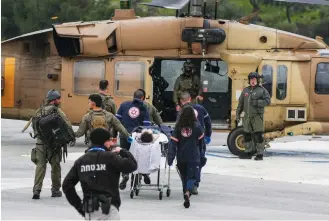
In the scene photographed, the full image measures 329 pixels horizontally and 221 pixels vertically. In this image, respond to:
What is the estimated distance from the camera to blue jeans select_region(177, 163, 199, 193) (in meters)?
14.7

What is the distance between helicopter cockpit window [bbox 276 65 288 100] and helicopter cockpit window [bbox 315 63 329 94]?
68cm

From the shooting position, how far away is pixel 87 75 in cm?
2345

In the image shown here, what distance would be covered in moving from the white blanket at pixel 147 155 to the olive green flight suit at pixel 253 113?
20.3ft

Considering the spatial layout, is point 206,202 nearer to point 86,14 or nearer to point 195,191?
point 195,191

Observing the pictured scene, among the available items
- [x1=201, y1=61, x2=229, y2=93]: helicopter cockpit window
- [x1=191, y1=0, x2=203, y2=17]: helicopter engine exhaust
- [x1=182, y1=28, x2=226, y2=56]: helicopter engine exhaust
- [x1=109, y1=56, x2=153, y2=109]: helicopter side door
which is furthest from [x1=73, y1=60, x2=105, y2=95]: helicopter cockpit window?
[x1=201, y1=61, x2=229, y2=93]: helicopter cockpit window

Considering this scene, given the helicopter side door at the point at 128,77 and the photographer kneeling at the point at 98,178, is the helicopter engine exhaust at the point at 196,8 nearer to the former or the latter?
the helicopter side door at the point at 128,77

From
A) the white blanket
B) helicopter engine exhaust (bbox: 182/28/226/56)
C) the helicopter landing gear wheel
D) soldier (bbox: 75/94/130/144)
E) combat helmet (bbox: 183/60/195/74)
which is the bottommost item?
the helicopter landing gear wheel

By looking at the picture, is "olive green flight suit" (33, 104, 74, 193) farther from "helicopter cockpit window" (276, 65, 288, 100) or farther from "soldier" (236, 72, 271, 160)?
"helicopter cockpit window" (276, 65, 288, 100)

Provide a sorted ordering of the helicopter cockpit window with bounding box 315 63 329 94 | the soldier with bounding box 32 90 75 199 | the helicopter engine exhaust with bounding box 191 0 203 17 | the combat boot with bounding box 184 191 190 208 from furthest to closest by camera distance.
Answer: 1. the helicopter engine exhaust with bounding box 191 0 203 17
2. the helicopter cockpit window with bounding box 315 63 329 94
3. the soldier with bounding box 32 90 75 199
4. the combat boot with bounding box 184 191 190 208

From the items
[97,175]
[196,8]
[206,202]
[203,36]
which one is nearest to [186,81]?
[203,36]

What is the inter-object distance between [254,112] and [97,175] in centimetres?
1162

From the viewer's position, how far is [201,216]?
13758mm

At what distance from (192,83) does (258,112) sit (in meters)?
1.96

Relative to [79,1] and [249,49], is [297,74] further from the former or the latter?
[79,1]
